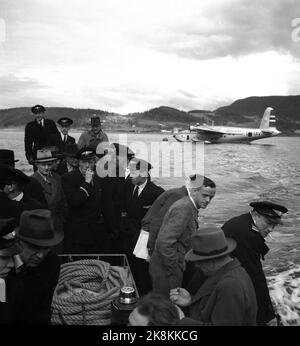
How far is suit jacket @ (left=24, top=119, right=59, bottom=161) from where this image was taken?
22.0 feet

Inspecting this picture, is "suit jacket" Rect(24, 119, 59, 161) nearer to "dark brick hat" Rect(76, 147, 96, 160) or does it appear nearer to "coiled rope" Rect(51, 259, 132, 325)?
"dark brick hat" Rect(76, 147, 96, 160)

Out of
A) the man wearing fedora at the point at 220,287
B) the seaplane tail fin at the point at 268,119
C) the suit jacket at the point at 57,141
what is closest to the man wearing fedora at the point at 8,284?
the man wearing fedora at the point at 220,287

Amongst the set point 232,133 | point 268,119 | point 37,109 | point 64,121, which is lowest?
point 232,133

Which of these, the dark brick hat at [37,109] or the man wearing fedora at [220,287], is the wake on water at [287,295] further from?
the dark brick hat at [37,109]

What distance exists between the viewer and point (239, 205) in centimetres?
1514

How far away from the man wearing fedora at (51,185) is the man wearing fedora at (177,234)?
1550 millimetres

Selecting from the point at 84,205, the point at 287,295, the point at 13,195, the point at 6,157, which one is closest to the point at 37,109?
the point at 6,157

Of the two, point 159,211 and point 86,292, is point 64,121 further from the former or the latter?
point 86,292

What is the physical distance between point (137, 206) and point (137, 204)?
0.03 metres

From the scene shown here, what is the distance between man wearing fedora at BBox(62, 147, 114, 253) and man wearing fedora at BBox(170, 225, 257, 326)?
227 centimetres

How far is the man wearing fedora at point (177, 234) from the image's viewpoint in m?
3.40

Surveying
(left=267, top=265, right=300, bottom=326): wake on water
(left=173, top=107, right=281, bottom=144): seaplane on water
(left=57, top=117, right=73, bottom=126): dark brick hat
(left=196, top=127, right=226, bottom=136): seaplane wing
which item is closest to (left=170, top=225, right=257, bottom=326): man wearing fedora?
(left=267, top=265, right=300, bottom=326): wake on water

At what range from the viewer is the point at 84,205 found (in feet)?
15.5
